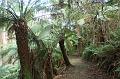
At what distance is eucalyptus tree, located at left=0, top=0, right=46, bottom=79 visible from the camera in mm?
5922

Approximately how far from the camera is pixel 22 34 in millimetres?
5906

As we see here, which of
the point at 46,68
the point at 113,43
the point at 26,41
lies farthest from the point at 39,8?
the point at 113,43

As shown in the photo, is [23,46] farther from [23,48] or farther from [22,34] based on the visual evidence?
[22,34]

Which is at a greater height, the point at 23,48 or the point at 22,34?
the point at 22,34

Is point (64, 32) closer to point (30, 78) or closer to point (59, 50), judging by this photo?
point (59, 50)

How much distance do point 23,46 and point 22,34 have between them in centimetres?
29

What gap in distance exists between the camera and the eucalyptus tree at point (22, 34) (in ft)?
19.4

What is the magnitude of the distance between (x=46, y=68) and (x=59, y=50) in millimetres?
4094

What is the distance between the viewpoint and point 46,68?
24.6ft

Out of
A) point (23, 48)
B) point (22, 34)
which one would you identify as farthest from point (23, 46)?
point (22, 34)

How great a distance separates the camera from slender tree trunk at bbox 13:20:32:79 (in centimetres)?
591

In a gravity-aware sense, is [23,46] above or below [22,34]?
below

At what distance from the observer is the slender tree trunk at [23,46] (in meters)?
5.91

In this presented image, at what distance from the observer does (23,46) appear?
5930 mm
